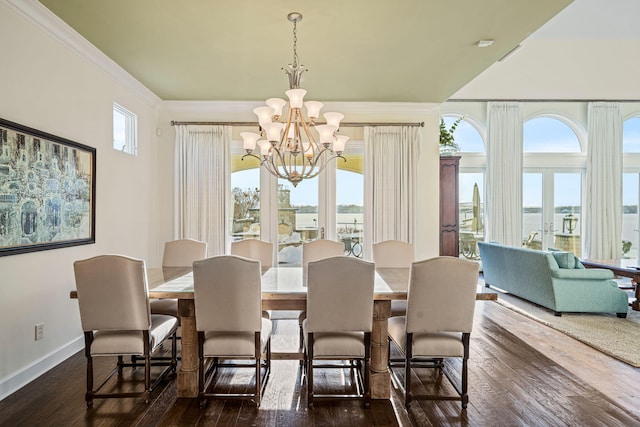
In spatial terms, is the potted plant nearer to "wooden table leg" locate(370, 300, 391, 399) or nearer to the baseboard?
"wooden table leg" locate(370, 300, 391, 399)

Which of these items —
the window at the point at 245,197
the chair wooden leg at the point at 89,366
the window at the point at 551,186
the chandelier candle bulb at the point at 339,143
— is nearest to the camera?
the chair wooden leg at the point at 89,366

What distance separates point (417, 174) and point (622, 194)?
17.6 feet

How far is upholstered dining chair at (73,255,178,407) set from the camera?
2.39m

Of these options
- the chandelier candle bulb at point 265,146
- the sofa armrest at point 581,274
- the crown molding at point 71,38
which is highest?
the crown molding at point 71,38

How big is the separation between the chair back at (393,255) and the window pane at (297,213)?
65.7 inches

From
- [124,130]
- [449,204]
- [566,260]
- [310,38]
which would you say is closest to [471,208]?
[449,204]

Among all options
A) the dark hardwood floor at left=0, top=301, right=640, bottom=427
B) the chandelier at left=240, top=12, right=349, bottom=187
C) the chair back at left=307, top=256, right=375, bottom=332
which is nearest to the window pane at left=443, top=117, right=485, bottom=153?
the dark hardwood floor at left=0, top=301, right=640, bottom=427

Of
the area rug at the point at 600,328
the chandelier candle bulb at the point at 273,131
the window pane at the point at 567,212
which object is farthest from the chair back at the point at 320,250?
the window pane at the point at 567,212

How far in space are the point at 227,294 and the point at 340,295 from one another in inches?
28.1

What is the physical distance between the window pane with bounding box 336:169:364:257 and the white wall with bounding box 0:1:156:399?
8.82 ft

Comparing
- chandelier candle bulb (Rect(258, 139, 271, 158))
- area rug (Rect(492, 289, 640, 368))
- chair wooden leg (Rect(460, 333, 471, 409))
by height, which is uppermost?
chandelier candle bulb (Rect(258, 139, 271, 158))

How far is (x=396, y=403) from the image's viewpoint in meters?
2.56

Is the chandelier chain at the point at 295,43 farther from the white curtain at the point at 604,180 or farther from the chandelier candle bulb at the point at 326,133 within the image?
the white curtain at the point at 604,180

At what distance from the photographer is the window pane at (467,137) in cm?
763
